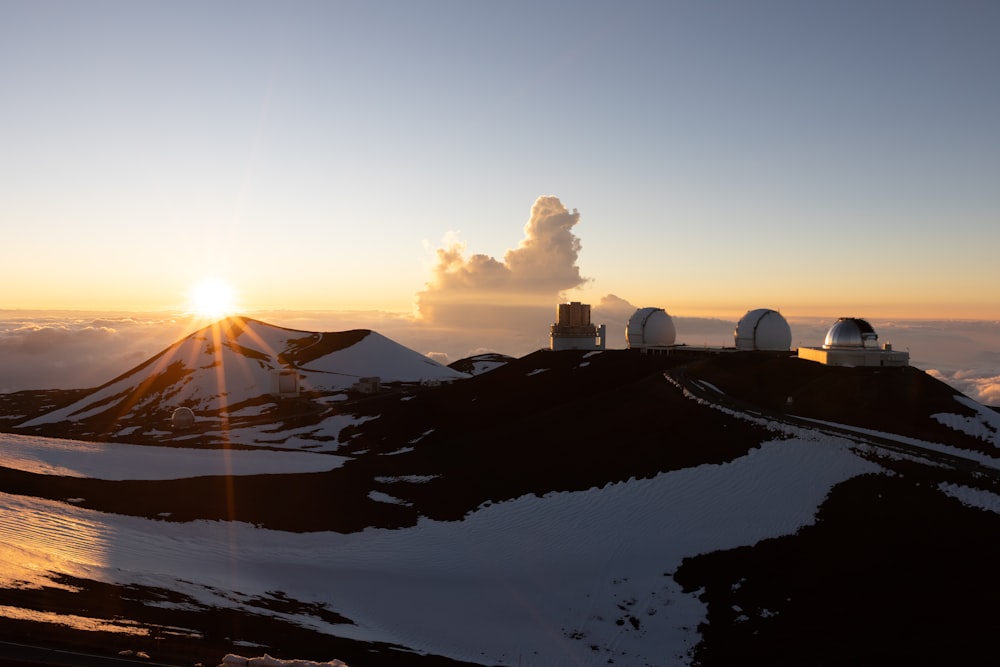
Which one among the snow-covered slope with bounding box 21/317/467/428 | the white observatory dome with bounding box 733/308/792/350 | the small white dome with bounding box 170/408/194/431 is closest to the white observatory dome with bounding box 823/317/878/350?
the white observatory dome with bounding box 733/308/792/350

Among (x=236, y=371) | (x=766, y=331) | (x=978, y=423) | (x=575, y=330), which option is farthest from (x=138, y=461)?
(x=236, y=371)

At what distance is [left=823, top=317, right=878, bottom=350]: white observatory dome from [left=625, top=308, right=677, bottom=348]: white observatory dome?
2891cm

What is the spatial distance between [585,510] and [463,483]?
504 inches

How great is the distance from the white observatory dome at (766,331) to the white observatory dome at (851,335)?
47.3ft

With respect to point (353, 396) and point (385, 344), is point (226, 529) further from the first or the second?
point (385, 344)

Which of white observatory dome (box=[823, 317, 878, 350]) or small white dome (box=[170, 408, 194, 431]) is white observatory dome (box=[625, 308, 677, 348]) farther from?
small white dome (box=[170, 408, 194, 431])

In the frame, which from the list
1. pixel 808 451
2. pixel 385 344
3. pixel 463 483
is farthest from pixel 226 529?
pixel 385 344

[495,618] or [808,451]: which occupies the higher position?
[808,451]

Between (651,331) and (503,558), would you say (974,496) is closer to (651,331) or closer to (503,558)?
(503,558)

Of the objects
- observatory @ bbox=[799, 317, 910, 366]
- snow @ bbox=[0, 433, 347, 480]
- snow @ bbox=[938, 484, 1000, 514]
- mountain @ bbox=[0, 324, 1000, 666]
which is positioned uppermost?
observatory @ bbox=[799, 317, 910, 366]

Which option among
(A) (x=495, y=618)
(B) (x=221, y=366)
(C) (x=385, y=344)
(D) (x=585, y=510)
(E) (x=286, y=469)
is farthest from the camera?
(C) (x=385, y=344)

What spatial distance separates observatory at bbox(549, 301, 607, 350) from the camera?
102m

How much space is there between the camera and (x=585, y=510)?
42062 mm

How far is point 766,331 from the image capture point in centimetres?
7562
